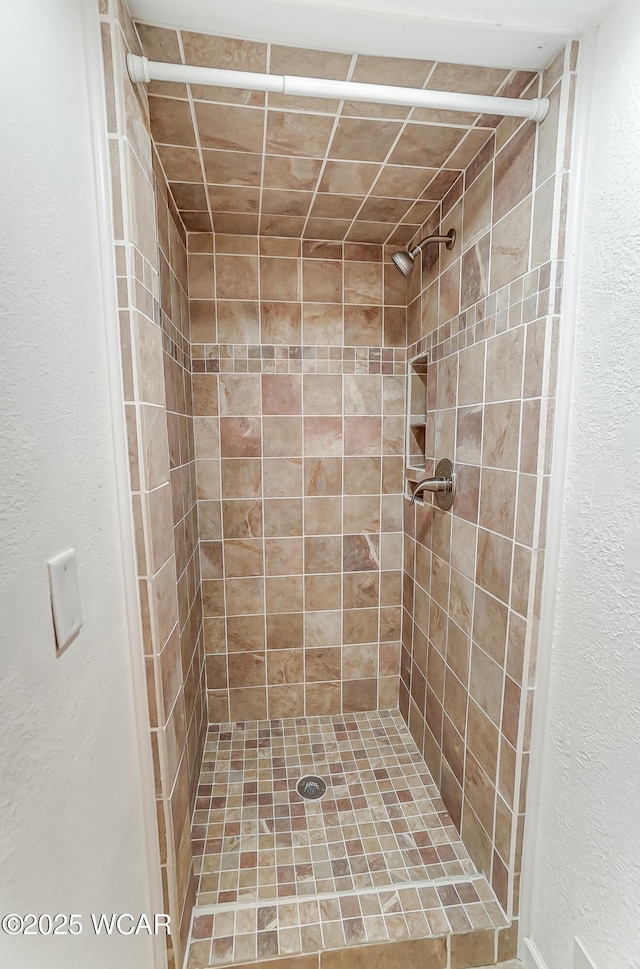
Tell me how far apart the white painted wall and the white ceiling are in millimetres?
246

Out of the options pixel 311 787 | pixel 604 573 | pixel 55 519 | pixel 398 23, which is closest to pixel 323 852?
pixel 311 787

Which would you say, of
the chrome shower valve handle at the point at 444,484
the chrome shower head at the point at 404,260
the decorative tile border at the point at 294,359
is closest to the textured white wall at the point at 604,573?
the chrome shower valve handle at the point at 444,484

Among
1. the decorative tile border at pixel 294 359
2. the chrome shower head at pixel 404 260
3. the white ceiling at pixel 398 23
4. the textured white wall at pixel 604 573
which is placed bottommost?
the textured white wall at pixel 604 573

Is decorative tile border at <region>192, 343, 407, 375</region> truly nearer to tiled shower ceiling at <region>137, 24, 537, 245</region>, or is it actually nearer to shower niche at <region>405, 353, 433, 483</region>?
shower niche at <region>405, 353, 433, 483</region>

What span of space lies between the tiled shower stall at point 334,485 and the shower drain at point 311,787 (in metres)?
0.04

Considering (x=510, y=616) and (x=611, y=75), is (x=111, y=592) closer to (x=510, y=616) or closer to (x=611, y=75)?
(x=510, y=616)

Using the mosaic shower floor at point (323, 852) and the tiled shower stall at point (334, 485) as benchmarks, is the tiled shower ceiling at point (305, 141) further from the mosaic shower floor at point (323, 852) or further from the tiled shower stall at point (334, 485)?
the mosaic shower floor at point (323, 852)

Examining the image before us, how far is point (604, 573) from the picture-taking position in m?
0.71

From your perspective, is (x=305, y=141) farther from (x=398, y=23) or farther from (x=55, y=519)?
(x=55, y=519)

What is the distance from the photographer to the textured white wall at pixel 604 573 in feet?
Result: 2.13

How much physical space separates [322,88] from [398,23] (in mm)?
172

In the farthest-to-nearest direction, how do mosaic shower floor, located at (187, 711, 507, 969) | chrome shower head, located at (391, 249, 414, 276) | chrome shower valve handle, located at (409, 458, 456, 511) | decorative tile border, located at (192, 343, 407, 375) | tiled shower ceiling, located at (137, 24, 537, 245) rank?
decorative tile border, located at (192, 343, 407, 375) → chrome shower head, located at (391, 249, 414, 276) → chrome shower valve handle, located at (409, 458, 456, 511) → mosaic shower floor, located at (187, 711, 507, 969) → tiled shower ceiling, located at (137, 24, 537, 245)

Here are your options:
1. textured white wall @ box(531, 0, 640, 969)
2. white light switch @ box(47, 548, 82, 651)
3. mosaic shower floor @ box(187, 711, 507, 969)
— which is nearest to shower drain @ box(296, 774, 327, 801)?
mosaic shower floor @ box(187, 711, 507, 969)

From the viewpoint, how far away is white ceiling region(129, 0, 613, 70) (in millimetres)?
673
